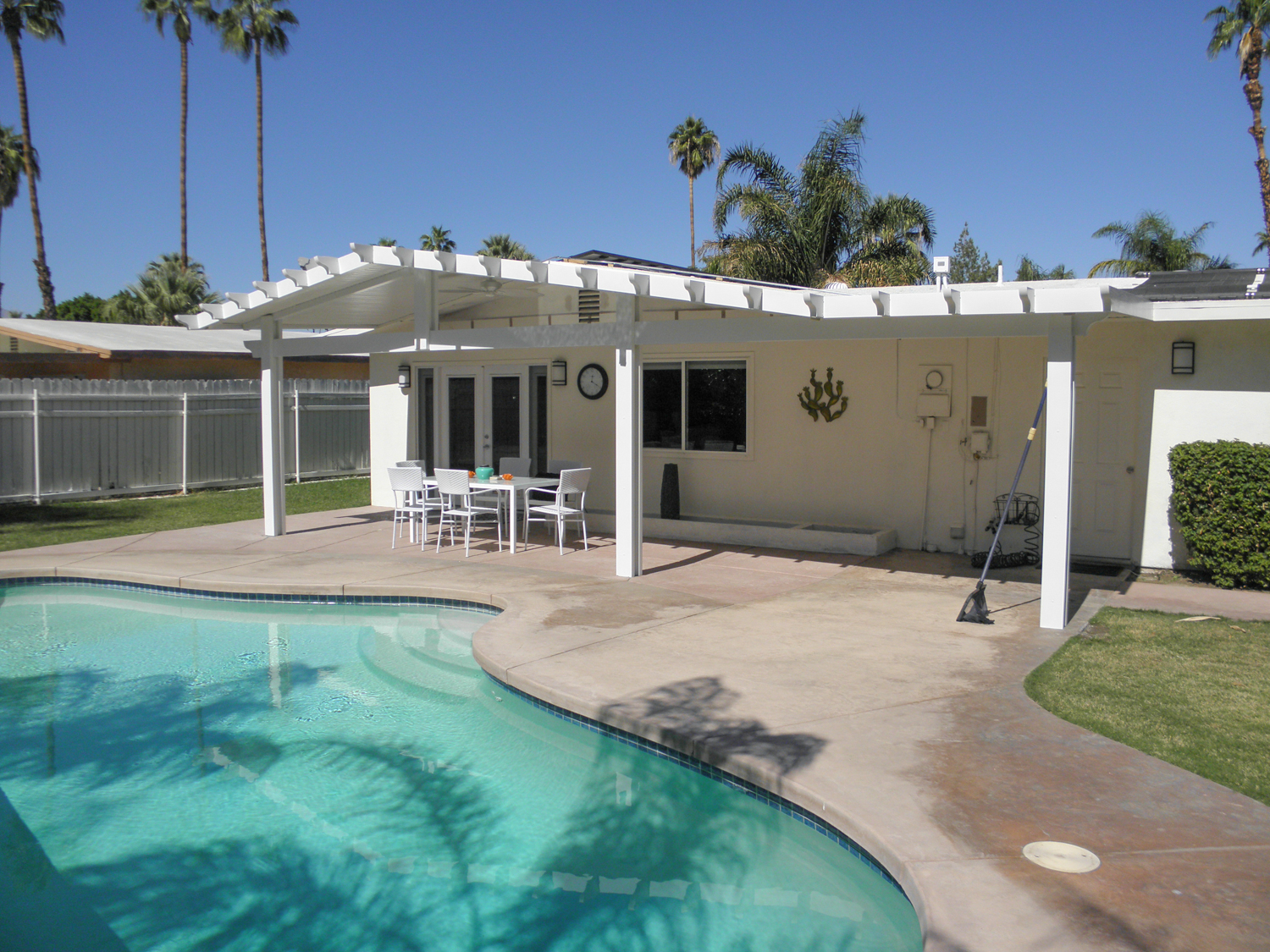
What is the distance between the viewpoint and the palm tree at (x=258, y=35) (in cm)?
3134

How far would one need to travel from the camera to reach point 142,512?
45.1 ft

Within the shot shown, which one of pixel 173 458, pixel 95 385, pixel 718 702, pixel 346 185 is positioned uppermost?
pixel 346 185

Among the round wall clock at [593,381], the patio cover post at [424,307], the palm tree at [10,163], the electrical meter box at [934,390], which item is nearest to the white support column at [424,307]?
the patio cover post at [424,307]

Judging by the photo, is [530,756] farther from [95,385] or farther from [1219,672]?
[95,385]

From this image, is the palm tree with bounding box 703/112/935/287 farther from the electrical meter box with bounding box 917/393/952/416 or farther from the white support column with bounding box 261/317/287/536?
the white support column with bounding box 261/317/287/536

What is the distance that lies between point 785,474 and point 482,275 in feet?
15.3

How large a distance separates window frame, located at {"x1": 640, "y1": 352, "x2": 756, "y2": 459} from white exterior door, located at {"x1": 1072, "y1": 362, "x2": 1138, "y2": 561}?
11.9 feet

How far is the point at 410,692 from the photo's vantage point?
6.46m

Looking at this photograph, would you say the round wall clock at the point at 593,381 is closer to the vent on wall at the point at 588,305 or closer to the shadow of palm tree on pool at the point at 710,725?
the vent on wall at the point at 588,305

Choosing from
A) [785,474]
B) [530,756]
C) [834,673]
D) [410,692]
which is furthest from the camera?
[785,474]

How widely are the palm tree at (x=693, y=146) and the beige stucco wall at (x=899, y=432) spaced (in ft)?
88.4

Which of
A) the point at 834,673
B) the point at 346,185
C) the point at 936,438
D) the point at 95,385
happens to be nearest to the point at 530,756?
the point at 834,673

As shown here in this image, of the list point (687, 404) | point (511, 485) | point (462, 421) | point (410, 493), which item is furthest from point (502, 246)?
point (511, 485)

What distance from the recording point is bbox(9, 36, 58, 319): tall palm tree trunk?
90.4 ft
